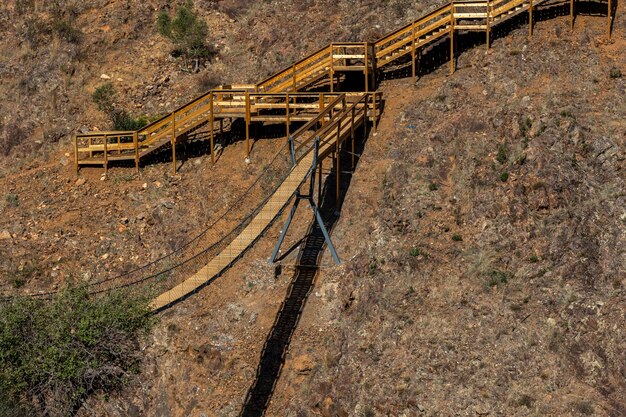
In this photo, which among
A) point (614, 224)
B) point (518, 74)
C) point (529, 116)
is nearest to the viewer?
point (614, 224)

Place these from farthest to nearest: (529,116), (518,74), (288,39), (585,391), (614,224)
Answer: (288,39)
(518,74)
(529,116)
(614,224)
(585,391)

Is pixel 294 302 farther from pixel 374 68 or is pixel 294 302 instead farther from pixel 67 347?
pixel 374 68

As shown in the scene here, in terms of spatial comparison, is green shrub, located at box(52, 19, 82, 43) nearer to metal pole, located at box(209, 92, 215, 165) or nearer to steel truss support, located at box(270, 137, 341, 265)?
metal pole, located at box(209, 92, 215, 165)

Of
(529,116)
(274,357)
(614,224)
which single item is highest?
(529,116)

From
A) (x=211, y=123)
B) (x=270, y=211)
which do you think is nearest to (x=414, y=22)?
(x=211, y=123)

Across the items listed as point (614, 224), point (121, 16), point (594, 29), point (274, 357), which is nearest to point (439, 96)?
point (594, 29)

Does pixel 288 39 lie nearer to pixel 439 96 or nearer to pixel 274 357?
pixel 439 96

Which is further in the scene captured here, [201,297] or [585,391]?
[201,297]

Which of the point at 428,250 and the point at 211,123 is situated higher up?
the point at 211,123
